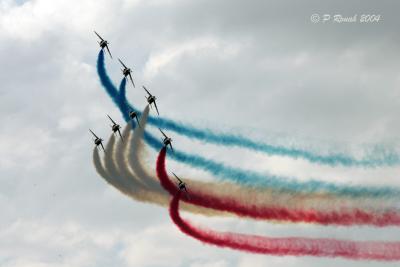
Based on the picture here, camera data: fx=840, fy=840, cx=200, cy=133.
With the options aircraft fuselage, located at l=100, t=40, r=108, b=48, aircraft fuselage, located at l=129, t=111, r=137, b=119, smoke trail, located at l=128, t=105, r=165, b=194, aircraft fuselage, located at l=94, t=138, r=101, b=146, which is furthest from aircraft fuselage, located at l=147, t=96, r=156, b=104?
aircraft fuselage, located at l=100, t=40, r=108, b=48

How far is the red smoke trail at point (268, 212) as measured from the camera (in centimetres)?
10044

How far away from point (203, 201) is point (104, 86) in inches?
891

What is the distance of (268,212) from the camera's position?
343ft

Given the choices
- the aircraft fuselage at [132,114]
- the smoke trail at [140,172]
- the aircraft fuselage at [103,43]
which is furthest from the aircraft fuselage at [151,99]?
the aircraft fuselage at [103,43]

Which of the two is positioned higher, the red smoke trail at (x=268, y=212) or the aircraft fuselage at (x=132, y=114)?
the aircraft fuselage at (x=132, y=114)

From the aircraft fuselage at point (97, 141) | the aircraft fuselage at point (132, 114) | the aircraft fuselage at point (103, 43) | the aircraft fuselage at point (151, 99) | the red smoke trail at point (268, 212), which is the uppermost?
the aircraft fuselage at point (103, 43)

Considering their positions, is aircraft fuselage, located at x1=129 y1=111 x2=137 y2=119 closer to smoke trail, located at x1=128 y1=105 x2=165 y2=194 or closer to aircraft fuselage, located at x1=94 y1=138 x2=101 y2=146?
smoke trail, located at x1=128 y1=105 x2=165 y2=194

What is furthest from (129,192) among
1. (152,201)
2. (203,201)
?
(203,201)

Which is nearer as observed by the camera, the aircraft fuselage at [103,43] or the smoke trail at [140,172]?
the smoke trail at [140,172]

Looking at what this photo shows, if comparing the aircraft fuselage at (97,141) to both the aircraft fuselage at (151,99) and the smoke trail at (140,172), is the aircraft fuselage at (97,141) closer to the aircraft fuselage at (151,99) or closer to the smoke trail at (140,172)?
the smoke trail at (140,172)

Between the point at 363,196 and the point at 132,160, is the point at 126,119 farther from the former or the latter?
the point at 363,196

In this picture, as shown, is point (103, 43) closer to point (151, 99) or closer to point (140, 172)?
point (151, 99)

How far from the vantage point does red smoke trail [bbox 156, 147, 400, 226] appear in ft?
330

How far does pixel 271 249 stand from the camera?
332ft
